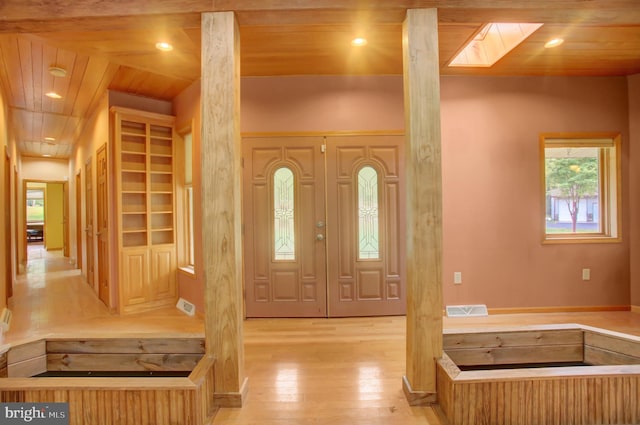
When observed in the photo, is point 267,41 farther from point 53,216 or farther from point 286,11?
point 53,216

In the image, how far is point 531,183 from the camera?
12.2ft

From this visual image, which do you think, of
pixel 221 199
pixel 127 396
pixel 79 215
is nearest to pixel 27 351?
pixel 127 396

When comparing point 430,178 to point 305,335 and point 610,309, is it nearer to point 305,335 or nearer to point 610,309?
point 305,335

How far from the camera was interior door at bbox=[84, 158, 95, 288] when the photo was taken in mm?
5172

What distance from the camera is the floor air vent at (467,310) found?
11.9ft

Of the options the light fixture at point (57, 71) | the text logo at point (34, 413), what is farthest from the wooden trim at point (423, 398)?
the light fixture at point (57, 71)

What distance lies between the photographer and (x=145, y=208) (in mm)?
4137

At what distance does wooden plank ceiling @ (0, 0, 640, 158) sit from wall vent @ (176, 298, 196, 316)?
8.46 ft

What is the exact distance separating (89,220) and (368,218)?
15.2 feet

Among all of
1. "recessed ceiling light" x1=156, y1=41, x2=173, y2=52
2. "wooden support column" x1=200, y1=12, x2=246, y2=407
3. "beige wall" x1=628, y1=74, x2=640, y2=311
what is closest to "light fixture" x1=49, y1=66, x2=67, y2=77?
"recessed ceiling light" x1=156, y1=41, x2=173, y2=52

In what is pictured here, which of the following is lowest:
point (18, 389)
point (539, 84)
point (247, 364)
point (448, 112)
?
point (247, 364)

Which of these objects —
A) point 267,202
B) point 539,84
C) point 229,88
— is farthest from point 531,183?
point 229,88

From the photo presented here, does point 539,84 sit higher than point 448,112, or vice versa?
point 539,84

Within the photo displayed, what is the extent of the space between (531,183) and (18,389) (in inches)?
182
